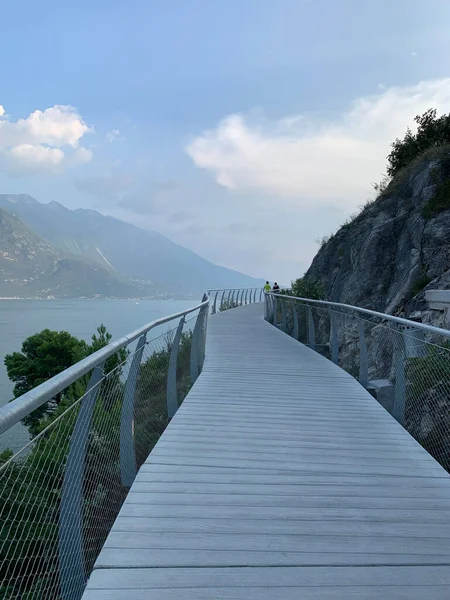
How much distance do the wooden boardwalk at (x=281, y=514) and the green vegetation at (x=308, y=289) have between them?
13836 millimetres

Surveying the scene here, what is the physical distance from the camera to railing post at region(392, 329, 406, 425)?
5.43 meters

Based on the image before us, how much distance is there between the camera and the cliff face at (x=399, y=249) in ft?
45.3

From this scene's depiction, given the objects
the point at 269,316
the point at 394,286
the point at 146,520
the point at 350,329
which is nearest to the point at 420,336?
the point at 350,329

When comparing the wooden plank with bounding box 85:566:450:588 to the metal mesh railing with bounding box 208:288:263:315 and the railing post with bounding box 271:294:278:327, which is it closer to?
the railing post with bounding box 271:294:278:327

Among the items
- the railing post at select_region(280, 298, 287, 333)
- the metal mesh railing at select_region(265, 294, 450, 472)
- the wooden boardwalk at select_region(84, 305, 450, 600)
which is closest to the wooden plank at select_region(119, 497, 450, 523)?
the wooden boardwalk at select_region(84, 305, 450, 600)

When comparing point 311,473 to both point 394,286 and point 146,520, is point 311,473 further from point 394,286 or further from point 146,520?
point 394,286

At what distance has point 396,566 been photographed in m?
2.60

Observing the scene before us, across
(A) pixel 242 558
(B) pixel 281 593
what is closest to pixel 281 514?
(A) pixel 242 558

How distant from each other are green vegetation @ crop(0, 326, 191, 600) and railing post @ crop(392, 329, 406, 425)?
237 centimetres

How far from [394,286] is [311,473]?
12898 mm

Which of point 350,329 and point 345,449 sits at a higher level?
point 350,329

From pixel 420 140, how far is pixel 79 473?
2278cm

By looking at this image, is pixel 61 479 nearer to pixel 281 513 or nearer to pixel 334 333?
pixel 281 513

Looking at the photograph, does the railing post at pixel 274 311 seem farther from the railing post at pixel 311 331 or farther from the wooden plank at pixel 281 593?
the wooden plank at pixel 281 593
